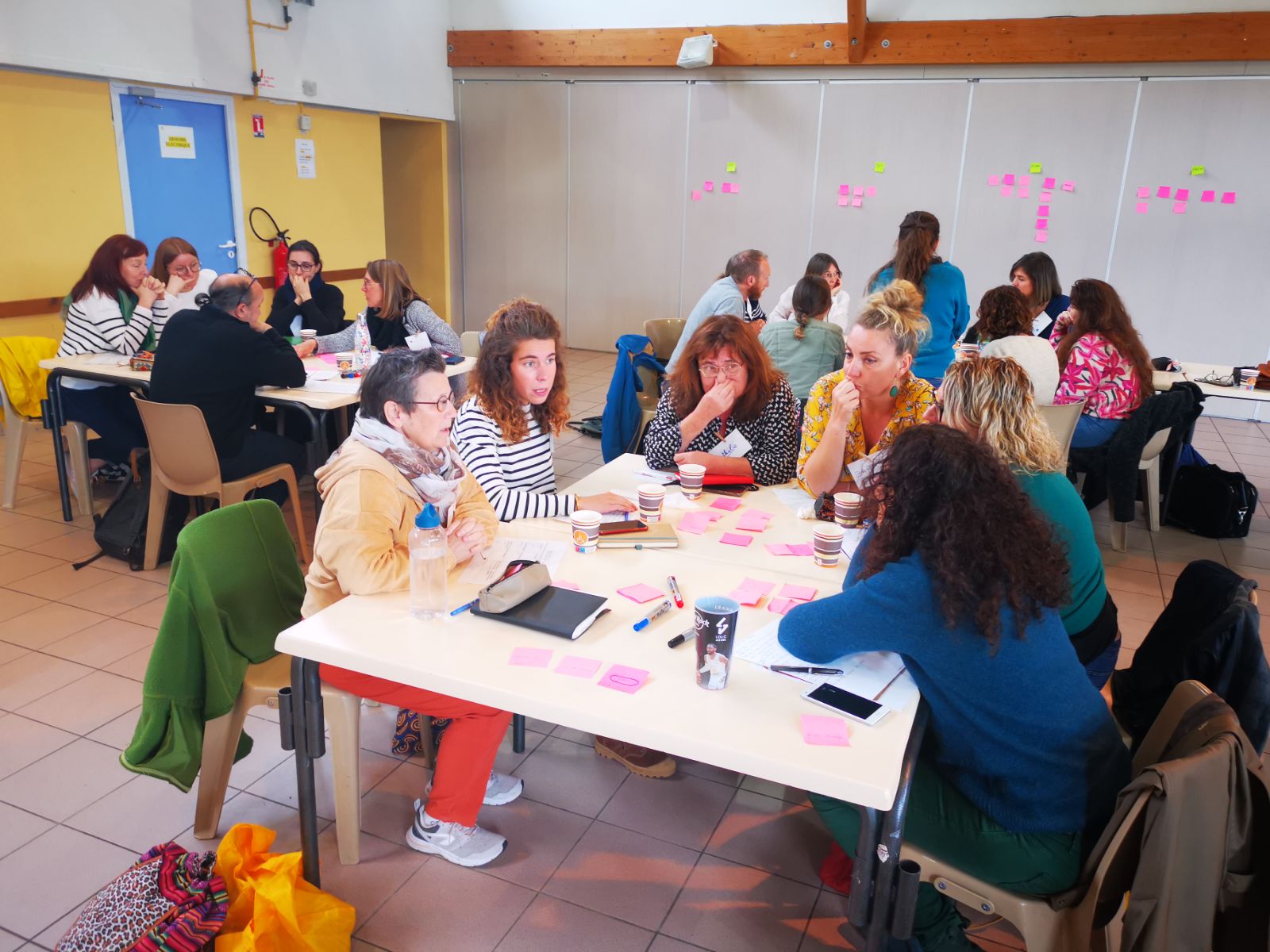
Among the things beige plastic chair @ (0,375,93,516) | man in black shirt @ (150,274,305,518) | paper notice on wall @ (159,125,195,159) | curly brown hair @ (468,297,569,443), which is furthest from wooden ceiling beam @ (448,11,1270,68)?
beige plastic chair @ (0,375,93,516)

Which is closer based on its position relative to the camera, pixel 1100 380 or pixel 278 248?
pixel 1100 380

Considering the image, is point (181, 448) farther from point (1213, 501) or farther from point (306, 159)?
point (1213, 501)

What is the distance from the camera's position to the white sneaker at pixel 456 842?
2279 millimetres

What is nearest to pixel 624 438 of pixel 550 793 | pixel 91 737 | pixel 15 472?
pixel 550 793

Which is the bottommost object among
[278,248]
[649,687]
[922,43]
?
[649,687]

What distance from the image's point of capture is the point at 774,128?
8.16 metres

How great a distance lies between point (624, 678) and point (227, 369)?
274 cm

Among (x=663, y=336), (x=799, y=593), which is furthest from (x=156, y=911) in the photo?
(x=663, y=336)

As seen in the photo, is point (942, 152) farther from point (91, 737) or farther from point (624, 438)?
point (91, 737)

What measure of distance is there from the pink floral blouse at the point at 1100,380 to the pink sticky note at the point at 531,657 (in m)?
3.60

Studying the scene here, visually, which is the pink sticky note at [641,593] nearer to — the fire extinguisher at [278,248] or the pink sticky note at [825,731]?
the pink sticky note at [825,731]

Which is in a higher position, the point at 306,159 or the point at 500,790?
the point at 306,159

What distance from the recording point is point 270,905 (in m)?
1.88

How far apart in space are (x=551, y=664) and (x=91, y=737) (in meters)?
1.82
